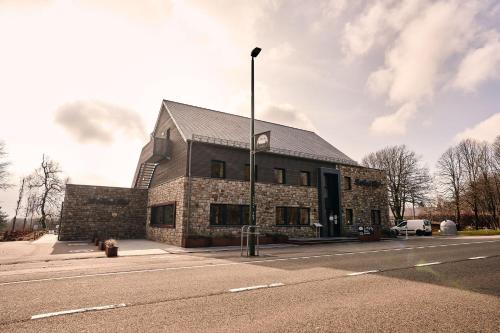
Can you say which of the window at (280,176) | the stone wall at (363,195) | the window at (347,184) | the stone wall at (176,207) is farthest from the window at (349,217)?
A: the stone wall at (176,207)

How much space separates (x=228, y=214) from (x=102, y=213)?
1173 centimetres

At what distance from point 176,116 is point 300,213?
1267 centimetres

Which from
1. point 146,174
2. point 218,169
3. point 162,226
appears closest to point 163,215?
point 162,226

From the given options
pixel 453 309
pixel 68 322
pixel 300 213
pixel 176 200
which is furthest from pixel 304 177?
pixel 68 322

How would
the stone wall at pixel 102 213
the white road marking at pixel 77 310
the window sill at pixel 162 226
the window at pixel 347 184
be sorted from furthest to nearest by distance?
A: the window at pixel 347 184 → the stone wall at pixel 102 213 → the window sill at pixel 162 226 → the white road marking at pixel 77 310

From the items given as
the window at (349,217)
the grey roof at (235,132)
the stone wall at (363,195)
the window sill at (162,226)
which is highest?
the grey roof at (235,132)

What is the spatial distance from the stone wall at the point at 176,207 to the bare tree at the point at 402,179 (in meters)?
33.3

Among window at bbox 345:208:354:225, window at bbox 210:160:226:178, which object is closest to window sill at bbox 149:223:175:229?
window at bbox 210:160:226:178

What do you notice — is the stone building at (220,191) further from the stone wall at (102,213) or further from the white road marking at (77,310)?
the white road marking at (77,310)

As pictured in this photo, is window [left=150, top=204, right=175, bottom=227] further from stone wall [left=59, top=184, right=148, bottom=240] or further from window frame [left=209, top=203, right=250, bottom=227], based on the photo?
window frame [left=209, top=203, right=250, bottom=227]

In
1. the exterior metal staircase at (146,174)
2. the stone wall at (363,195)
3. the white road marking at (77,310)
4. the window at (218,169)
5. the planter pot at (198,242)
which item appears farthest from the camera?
the stone wall at (363,195)

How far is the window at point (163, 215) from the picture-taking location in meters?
20.4

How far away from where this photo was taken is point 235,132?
2369 cm

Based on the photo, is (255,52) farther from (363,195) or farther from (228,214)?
(363,195)
